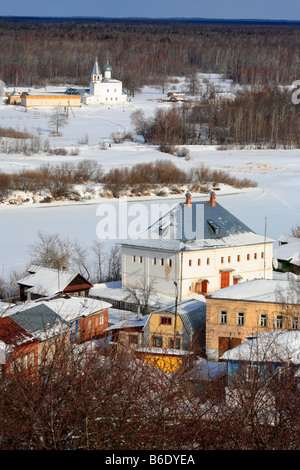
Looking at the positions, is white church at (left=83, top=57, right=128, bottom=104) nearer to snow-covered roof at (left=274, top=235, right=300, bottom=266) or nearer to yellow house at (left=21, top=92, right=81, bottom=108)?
yellow house at (left=21, top=92, right=81, bottom=108)

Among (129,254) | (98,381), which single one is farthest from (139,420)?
(129,254)

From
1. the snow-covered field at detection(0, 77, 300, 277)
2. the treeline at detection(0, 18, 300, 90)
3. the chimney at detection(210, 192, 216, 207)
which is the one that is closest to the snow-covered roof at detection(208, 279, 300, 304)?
the chimney at detection(210, 192, 216, 207)

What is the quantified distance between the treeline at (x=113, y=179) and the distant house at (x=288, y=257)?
13.2 meters

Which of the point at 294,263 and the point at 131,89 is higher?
the point at 131,89

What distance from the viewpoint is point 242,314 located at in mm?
13711

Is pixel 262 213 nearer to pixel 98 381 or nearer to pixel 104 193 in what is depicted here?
pixel 104 193

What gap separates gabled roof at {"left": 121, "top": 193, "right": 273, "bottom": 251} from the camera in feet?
56.7

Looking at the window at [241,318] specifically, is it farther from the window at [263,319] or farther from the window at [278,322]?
the window at [278,322]

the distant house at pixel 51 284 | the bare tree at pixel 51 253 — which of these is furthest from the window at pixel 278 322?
the bare tree at pixel 51 253

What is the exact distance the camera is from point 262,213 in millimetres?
26375

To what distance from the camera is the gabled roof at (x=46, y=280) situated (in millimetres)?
16094

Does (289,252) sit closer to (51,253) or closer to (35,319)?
(51,253)

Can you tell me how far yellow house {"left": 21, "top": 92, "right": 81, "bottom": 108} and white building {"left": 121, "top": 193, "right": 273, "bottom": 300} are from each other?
128 feet

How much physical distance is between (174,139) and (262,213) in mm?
18818
